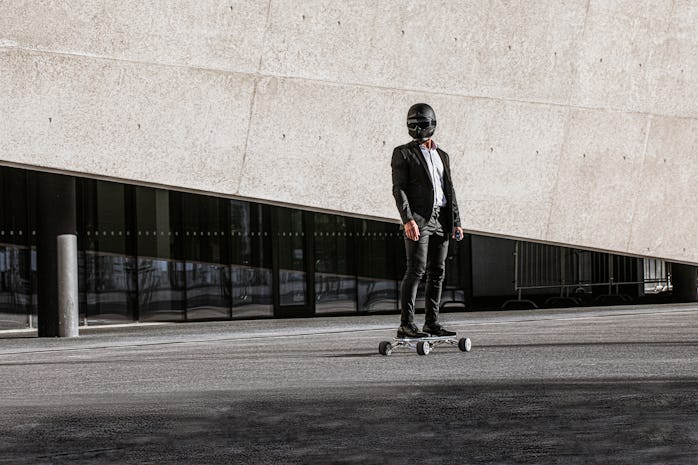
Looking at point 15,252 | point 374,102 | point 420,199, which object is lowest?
point 15,252

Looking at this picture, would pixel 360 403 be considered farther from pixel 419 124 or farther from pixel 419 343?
pixel 419 124

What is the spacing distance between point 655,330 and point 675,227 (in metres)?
6.56

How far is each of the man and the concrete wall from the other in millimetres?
5632

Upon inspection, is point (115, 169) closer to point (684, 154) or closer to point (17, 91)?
point (17, 91)

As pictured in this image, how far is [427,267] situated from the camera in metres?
12.2

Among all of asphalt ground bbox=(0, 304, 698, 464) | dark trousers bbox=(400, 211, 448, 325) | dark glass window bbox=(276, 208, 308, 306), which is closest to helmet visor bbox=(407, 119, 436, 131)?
dark trousers bbox=(400, 211, 448, 325)

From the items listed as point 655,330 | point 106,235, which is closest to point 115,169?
point 106,235

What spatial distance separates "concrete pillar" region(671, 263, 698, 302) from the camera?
2456cm

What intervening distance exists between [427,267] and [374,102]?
634 centimetres

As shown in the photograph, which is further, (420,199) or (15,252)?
(15,252)

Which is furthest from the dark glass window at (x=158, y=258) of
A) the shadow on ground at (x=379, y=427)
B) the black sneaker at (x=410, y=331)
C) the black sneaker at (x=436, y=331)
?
the shadow on ground at (x=379, y=427)

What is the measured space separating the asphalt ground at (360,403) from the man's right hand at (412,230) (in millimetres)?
1141

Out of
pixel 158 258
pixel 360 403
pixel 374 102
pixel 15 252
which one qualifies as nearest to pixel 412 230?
pixel 360 403

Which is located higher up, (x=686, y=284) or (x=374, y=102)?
(x=374, y=102)
